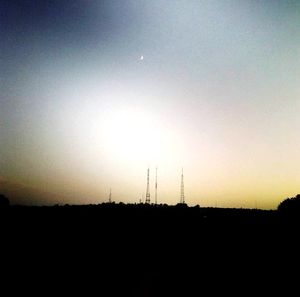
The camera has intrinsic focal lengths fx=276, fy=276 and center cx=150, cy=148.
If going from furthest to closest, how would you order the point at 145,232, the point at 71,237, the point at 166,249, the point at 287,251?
the point at 145,232 → the point at 71,237 → the point at 166,249 → the point at 287,251

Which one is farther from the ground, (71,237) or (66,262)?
(71,237)

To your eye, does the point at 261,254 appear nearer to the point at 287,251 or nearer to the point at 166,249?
the point at 287,251

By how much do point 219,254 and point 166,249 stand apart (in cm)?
472

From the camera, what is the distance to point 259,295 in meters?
16.9

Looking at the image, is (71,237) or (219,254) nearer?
(219,254)

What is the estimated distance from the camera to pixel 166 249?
24906 mm

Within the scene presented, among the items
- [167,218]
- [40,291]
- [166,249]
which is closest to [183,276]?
[166,249]

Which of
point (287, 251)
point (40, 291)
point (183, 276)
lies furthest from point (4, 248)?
point (287, 251)

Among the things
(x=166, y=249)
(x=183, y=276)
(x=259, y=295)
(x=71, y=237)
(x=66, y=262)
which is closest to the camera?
(x=259, y=295)

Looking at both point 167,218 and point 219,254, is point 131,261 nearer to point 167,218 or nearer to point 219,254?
point 219,254

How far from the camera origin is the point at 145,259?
22.6m

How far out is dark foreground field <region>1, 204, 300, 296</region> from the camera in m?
18.0

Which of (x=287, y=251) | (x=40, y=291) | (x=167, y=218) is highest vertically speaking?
(x=167, y=218)

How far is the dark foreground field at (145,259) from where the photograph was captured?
17953 mm
